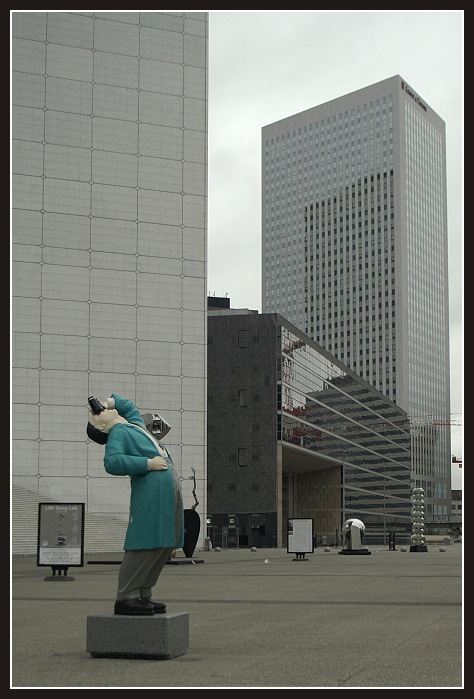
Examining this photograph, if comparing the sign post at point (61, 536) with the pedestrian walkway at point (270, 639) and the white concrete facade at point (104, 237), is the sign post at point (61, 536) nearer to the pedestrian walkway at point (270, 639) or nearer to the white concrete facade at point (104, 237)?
the pedestrian walkway at point (270, 639)

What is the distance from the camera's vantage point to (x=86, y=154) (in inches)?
2350

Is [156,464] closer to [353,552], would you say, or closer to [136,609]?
[136,609]

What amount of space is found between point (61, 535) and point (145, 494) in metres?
16.1

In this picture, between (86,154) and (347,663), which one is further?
(86,154)

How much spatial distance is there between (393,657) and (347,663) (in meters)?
0.63

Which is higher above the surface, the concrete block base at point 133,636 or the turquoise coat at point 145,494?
the turquoise coat at point 145,494

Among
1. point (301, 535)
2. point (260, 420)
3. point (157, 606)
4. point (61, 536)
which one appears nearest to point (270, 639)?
point (157, 606)

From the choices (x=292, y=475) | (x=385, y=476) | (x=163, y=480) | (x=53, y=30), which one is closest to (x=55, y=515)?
(x=163, y=480)

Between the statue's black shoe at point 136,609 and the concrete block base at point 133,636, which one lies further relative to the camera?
the statue's black shoe at point 136,609

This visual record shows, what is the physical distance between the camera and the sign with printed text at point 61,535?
24.3 metres

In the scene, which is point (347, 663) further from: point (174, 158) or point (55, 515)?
point (174, 158)

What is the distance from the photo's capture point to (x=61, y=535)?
2461 centimetres

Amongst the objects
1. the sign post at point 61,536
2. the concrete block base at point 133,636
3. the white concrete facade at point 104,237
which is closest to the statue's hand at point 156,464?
the concrete block base at point 133,636

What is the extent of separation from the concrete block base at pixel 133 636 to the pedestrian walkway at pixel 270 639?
0.41ft
